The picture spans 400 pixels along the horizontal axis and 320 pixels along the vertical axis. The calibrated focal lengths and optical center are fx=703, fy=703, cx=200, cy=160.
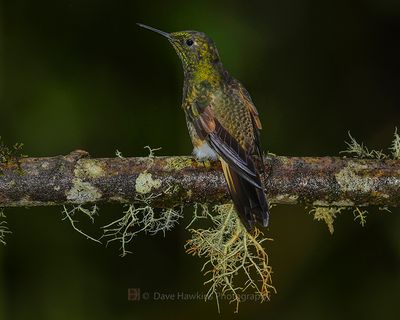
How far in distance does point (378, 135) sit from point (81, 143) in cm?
274

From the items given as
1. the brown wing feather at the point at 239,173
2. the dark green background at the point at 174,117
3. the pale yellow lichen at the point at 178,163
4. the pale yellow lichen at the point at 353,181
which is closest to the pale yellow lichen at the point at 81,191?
the pale yellow lichen at the point at 178,163

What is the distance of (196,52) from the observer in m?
4.54

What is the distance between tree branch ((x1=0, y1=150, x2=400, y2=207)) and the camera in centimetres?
383

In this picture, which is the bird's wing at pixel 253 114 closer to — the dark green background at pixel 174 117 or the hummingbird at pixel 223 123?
the hummingbird at pixel 223 123

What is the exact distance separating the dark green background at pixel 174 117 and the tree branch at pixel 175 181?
7.57ft

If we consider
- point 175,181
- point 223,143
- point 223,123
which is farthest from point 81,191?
point 223,123

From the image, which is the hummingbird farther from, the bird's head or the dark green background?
the dark green background

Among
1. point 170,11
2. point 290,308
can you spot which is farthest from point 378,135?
point 170,11

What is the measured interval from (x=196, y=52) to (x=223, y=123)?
23.3 inches

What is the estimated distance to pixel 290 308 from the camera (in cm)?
609

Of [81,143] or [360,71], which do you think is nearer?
[81,143]

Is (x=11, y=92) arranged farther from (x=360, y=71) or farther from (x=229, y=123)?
(x=360, y=71)

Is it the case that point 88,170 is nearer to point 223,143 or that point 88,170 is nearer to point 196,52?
point 223,143

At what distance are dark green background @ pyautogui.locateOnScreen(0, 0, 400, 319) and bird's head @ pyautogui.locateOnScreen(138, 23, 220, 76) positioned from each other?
1742mm
